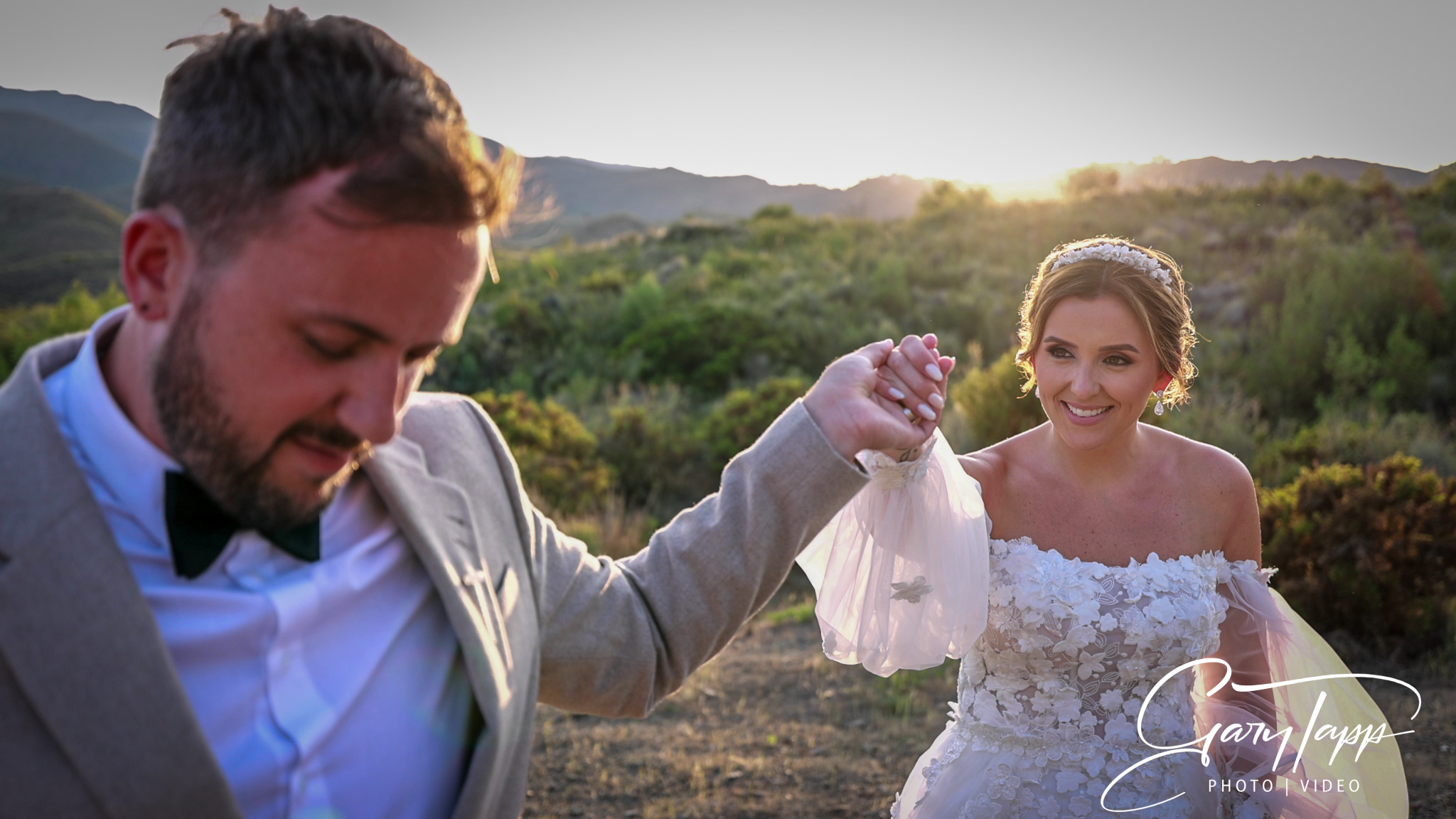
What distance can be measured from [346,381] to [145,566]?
1.33 ft

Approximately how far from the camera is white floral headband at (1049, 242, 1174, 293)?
3.05 metres

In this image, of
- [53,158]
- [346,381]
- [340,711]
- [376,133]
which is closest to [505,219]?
[376,133]

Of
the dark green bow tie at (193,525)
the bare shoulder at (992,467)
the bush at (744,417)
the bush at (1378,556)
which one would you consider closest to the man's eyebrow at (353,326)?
the dark green bow tie at (193,525)

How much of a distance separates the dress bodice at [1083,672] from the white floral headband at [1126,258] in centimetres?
94

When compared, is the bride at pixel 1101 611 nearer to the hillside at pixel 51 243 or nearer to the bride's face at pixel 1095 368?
the bride's face at pixel 1095 368

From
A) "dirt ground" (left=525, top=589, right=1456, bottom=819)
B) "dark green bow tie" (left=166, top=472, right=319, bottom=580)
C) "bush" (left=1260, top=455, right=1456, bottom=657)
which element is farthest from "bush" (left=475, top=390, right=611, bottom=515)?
"dark green bow tie" (left=166, top=472, right=319, bottom=580)

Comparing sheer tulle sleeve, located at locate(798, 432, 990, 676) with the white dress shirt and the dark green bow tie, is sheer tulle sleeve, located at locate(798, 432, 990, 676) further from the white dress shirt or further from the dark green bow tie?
the dark green bow tie

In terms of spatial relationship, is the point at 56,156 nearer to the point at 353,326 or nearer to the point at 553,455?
the point at 553,455

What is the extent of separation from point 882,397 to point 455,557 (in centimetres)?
96

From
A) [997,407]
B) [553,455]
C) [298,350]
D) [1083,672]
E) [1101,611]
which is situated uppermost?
[298,350]

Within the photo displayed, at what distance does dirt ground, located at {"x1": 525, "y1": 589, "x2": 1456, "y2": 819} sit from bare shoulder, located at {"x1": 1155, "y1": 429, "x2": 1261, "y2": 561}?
6.13ft

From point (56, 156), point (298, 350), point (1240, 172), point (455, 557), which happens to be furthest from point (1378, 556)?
point (56, 156)

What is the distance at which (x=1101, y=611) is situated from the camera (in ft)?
9.50

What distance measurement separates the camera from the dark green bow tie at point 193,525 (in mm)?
1286
